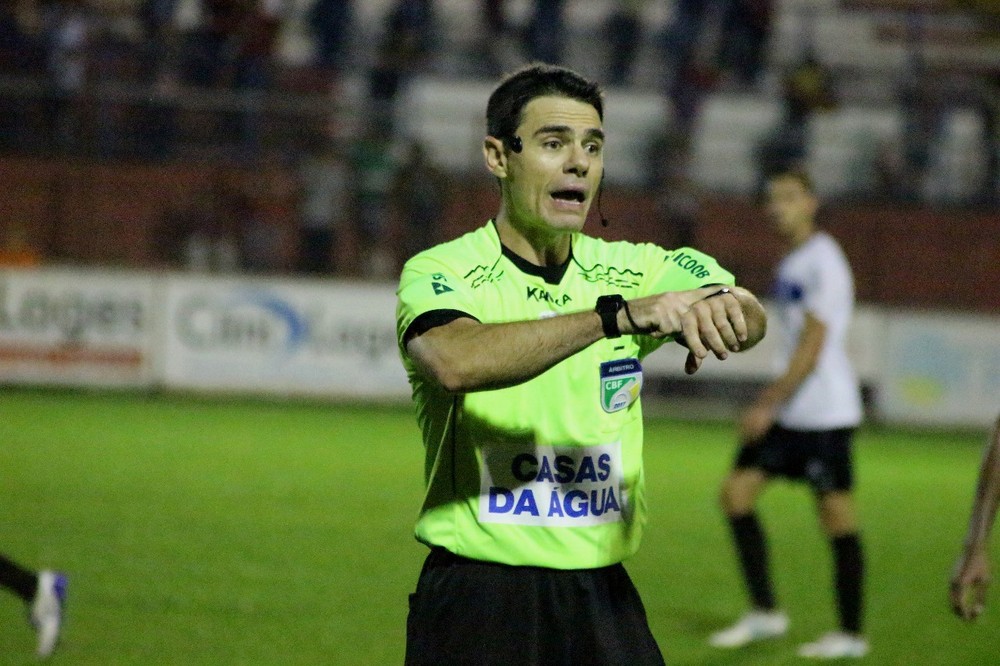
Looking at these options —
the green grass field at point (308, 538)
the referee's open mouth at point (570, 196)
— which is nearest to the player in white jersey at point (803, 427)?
the green grass field at point (308, 538)

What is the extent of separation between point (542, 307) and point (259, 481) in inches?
340

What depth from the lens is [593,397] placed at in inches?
140

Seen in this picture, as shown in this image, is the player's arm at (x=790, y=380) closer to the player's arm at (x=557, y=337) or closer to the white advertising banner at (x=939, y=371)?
the player's arm at (x=557, y=337)

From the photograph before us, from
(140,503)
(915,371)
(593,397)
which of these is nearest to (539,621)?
(593,397)

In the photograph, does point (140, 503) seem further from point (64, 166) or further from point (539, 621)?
point (64, 166)

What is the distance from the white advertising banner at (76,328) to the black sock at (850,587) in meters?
11.5

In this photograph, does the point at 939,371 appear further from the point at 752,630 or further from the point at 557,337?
the point at 557,337

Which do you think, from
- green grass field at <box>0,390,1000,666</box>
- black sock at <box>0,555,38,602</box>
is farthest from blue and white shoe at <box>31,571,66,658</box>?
green grass field at <box>0,390,1000,666</box>

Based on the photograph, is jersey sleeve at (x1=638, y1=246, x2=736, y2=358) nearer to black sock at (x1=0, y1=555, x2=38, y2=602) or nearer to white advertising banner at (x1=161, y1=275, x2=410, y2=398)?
black sock at (x1=0, y1=555, x2=38, y2=602)

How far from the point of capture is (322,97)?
2092 cm

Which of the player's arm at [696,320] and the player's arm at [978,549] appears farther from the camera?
the player's arm at [978,549]

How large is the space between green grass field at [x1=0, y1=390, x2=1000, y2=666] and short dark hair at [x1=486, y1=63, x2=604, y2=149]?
3.65 m

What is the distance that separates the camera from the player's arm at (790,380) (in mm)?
7340

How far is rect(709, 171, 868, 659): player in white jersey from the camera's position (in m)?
7.43
